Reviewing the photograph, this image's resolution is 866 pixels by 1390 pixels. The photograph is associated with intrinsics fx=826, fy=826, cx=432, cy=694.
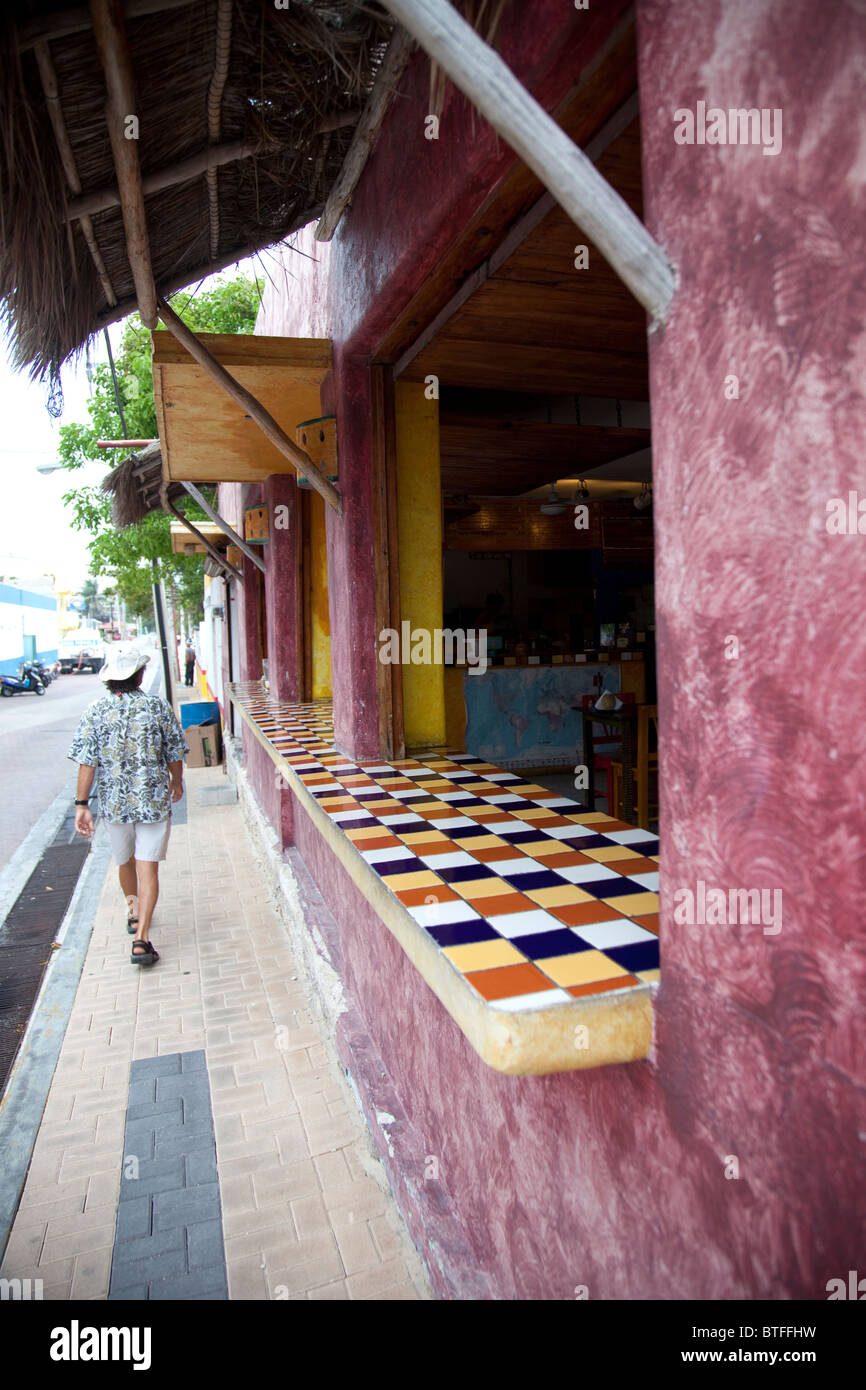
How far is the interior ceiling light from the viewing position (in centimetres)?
1019

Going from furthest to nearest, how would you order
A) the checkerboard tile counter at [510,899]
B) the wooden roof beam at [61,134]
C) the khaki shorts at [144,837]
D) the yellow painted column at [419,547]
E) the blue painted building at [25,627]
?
the blue painted building at [25,627]
the khaki shorts at [144,837]
the yellow painted column at [419,547]
the wooden roof beam at [61,134]
the checkerboard tile counter at [510,899]

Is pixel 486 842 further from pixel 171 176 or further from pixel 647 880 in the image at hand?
pixel 171 176

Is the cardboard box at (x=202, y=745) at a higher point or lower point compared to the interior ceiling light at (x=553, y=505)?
lower

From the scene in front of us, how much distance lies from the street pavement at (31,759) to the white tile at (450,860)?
387 centimetres

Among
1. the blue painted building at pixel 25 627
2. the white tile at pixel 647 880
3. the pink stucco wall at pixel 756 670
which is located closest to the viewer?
the pink stucco wall at pixel 756 670

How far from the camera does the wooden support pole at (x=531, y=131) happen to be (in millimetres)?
1353

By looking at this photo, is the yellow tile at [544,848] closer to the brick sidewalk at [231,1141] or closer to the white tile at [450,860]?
the white tile at [450,860]

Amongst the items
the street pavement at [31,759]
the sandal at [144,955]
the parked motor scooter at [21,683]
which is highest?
the parked motor scooter at [21,683]

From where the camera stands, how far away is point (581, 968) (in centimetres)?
178

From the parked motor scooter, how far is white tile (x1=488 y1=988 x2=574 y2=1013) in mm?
30061

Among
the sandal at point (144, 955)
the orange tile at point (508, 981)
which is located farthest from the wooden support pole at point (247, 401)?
the sandal at point (144, 955)

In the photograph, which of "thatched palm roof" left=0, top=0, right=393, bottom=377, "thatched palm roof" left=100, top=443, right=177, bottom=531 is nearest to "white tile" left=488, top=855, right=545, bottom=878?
"thatched palm roof" left=0, top=0, right=393, bottom=377

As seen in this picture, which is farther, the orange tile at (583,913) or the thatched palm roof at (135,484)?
the thatched palm roof at (135,484)
